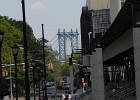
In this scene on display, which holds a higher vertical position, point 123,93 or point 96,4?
point 96,4

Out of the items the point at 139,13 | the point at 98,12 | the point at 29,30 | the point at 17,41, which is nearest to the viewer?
the point at 139,13

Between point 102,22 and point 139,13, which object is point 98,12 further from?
point 139,13

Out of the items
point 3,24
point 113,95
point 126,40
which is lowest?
point 113,95

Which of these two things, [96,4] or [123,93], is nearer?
[123,93]

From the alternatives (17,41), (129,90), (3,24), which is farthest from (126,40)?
(17,41)

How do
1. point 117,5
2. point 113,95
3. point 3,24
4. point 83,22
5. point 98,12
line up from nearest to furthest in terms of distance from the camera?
1. point 113,95
2. point 117,5
3. point 3,24
4. point 98,12
5. point 83,22

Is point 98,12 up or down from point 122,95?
up

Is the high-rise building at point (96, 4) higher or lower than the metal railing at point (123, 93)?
higher

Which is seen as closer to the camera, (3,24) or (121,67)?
(121,67)

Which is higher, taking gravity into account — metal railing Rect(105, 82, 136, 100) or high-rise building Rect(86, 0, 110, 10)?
high-rise building Rect(86, 0, 110, 10)

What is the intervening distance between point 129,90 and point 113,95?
1.44m

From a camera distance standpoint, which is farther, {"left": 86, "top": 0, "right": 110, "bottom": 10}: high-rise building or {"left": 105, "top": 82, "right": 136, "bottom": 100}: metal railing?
{"left": 86, "top": 0, "right": 110, "bottom": 10}: high-rise building

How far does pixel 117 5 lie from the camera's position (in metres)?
88.5

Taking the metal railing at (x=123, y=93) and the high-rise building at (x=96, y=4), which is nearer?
the metal railing at (x=123, y=93)
